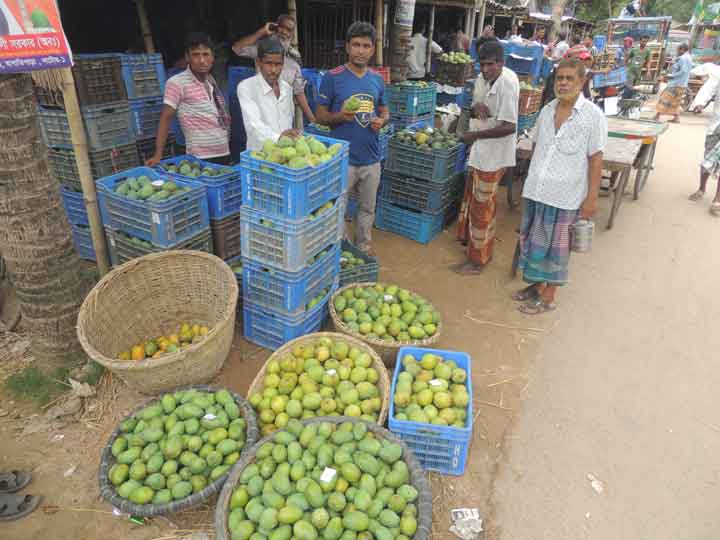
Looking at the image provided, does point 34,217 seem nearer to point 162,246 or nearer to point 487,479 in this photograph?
point 162,246

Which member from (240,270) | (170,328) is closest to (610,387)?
(240,270)

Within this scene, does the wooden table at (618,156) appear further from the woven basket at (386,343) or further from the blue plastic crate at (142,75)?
the blue plastic crate at (142,75)

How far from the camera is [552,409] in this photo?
361 cm

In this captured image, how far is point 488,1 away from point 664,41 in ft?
31.2

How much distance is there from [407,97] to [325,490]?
5.89 m

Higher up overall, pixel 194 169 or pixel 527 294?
pixel 194 169

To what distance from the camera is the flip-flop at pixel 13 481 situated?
2752 millimetres

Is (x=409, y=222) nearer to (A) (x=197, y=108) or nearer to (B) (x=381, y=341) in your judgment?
(B) (x=381, y=341)

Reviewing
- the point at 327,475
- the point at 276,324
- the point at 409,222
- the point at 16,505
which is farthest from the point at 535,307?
the point at 16,505

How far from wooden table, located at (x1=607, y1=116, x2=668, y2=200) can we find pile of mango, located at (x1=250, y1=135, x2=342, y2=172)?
5.35 metres

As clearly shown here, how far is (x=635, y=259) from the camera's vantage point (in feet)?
19.8

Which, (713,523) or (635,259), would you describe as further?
(635,259)

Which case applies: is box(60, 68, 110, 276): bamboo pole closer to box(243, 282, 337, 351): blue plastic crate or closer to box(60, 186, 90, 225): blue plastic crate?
box(60, 186, 90, 225): blue plastic crate

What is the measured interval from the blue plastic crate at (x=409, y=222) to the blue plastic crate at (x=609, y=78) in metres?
8.12
